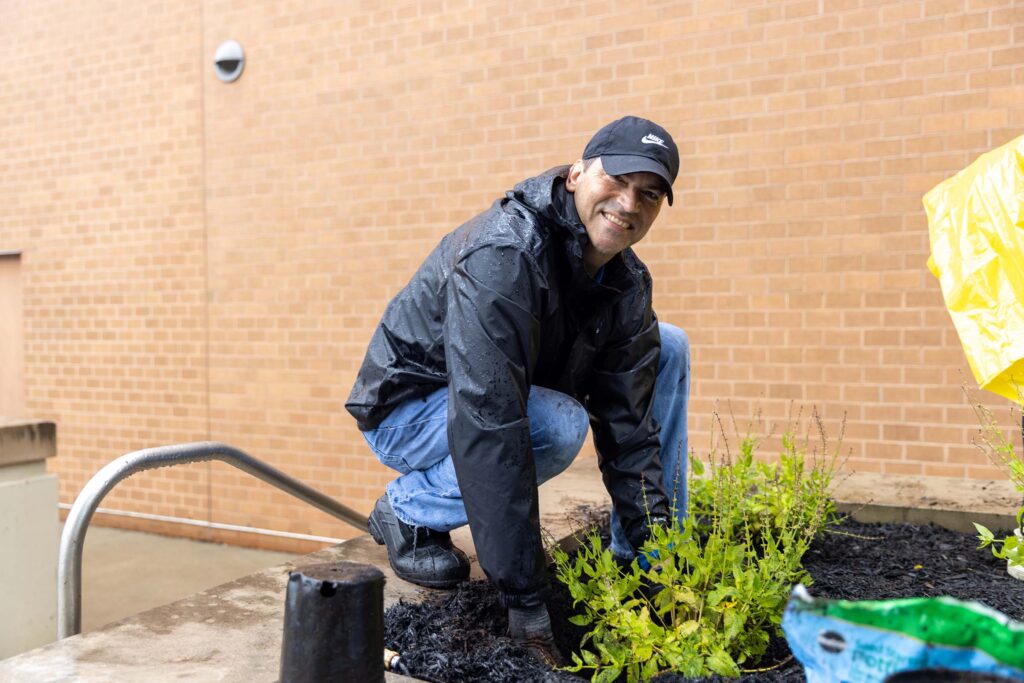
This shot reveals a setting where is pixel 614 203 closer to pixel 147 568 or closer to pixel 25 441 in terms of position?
pixel 25 441

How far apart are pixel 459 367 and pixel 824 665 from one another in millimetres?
1272

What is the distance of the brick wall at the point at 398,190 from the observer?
478 cm

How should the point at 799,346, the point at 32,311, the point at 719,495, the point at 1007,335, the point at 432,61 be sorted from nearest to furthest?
the point at 1007,335
the point at 719,495
the point at 799,346
the point at 432,61
the point at 32,311

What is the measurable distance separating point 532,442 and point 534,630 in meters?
0.62

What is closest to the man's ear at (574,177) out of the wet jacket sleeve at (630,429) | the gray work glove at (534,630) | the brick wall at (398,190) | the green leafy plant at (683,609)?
the wet jacket sleeve at (630,429)

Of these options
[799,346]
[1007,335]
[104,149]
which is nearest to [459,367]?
[1007,335]

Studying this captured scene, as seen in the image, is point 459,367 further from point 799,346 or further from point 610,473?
point 799,346

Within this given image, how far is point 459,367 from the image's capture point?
232cm

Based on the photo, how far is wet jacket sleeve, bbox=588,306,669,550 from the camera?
280cm

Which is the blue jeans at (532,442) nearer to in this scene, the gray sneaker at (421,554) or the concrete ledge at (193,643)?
the gray sneaker at (421,554)

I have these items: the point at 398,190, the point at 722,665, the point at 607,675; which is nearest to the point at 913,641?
the point at 722,665

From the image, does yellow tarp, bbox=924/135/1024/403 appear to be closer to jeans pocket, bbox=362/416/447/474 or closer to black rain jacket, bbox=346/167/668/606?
black rain jacket, bbox=346/167/668/606

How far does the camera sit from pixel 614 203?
2.47m

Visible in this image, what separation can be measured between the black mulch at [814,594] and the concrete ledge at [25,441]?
109 inches
